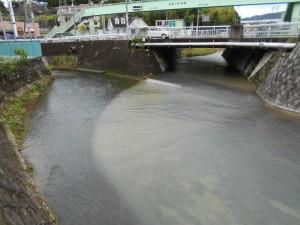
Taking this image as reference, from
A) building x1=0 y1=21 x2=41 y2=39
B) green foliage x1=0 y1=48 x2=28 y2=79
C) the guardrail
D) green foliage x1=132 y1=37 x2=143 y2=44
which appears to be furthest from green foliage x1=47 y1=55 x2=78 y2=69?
green foliage x1=0 y1=48 x2=28 y2=79

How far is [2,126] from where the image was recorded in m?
9.21

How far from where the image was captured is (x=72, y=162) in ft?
25.5

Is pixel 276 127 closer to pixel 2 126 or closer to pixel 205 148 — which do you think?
pixel 205 148

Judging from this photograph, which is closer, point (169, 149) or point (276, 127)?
point (169, 149)

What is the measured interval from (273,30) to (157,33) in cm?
1047

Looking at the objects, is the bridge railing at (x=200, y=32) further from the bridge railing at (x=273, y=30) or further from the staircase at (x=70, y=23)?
the staircase at (x=70, y=23)

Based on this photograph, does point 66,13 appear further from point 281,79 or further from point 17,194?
point 17,194

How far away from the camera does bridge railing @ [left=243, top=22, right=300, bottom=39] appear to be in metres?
14.0

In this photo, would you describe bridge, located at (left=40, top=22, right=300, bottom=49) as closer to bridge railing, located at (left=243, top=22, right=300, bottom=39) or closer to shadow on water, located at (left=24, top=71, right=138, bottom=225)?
bridge railing, located at (left=243, top=22, right=300, bottom=39)

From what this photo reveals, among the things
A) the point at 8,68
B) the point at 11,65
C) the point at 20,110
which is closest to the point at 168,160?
the point at 20,110

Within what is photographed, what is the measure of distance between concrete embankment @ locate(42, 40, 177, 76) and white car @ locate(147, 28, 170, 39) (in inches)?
53.8

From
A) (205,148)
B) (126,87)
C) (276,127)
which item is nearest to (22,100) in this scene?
(126,87)

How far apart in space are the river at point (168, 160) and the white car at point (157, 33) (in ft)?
31.3

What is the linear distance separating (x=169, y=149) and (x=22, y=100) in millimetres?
9965
